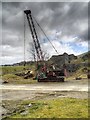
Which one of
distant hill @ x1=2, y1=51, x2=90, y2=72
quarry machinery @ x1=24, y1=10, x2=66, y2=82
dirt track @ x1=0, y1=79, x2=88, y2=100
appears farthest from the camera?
distant hill @ x1=2, y1=51, x2=90, y2=72

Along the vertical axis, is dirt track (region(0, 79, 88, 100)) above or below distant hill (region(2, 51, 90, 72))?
below

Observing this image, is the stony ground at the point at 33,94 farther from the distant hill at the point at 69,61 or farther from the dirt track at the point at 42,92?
the distant hill at the point at 69,61

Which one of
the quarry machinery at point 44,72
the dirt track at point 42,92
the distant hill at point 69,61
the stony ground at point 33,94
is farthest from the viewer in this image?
the distant hill at point 69,61

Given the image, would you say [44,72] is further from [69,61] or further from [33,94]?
[69,61]

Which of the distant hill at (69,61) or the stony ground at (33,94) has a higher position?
the distant hill at (69,61)

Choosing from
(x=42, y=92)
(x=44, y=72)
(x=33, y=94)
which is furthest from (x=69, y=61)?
(x=33, y=94)

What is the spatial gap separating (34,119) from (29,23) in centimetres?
6109

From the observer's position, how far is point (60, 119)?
545 inches

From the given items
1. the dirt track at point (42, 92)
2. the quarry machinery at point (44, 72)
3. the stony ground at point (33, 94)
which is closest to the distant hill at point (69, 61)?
the quarry machinery at point (44, 72)

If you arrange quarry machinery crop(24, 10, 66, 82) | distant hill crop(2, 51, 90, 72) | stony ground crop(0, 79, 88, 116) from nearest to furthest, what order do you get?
stony ground crop(0, 79, 88, 116)
quarry machinery crop(24, 10, 66, 82)
distant hill crop(2, 51, 90, 72)

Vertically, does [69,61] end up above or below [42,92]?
above

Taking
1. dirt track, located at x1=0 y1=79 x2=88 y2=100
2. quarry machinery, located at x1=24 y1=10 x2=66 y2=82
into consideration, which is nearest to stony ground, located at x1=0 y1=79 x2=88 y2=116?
dirt track, located at x1=0 y1=79 x2=88 y2=100

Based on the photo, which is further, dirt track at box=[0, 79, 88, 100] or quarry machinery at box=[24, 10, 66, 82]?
quarry machinery at box=[24, 10, 66, 82]

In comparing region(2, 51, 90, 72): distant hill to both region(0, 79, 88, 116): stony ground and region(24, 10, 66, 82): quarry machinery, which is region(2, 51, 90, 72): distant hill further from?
region(0, 79, 88, 116): stony ground
